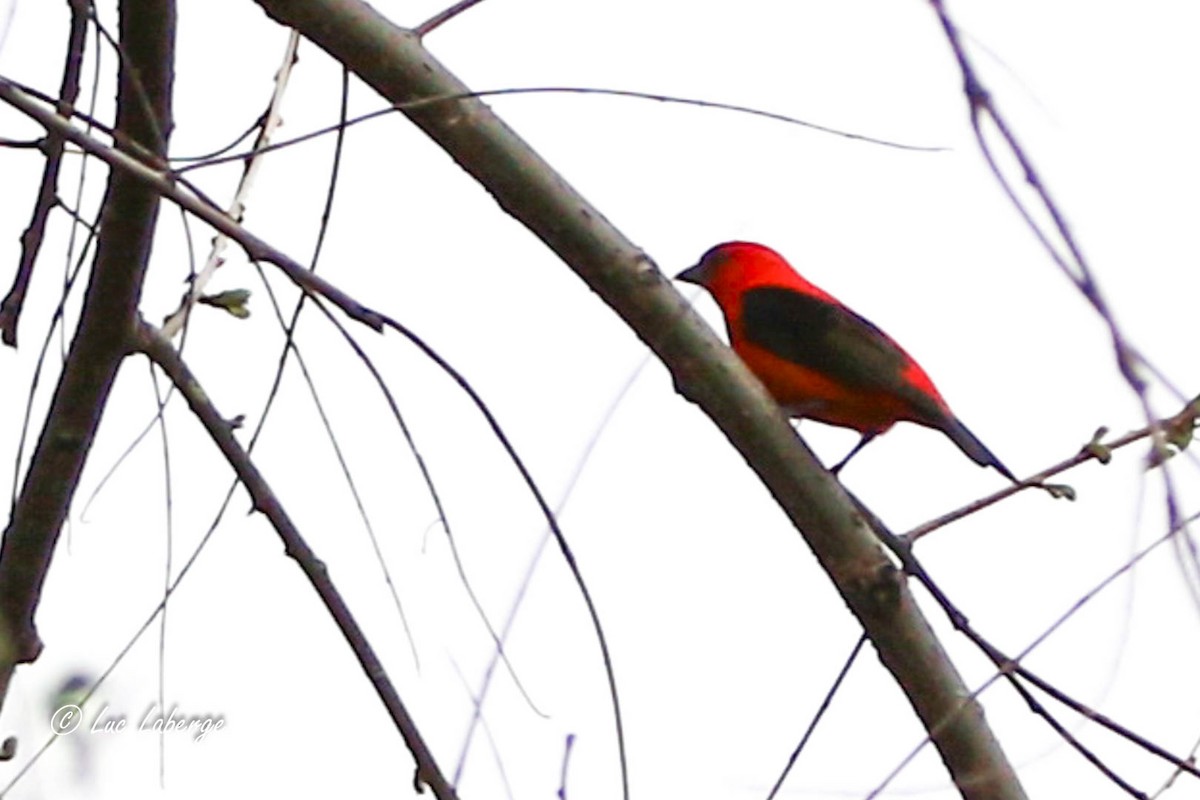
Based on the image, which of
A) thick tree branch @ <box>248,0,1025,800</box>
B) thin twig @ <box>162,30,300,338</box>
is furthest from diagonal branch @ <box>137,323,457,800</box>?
thick tree branch @ <box>248,0,1025,800</box>

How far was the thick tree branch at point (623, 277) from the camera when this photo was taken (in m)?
1.97

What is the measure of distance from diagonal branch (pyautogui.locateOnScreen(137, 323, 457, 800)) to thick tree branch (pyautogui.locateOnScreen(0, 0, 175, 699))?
62 mm

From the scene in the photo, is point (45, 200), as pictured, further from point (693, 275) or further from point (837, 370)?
point (693, 275)

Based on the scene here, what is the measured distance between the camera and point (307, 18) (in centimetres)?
198

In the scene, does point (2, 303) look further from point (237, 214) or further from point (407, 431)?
point (407, 431)

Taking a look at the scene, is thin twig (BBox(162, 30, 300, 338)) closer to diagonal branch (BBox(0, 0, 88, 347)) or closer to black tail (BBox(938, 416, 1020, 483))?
diagonal branch (BBox(0, 0, 88, 347))

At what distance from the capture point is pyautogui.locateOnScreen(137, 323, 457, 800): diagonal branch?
201cm

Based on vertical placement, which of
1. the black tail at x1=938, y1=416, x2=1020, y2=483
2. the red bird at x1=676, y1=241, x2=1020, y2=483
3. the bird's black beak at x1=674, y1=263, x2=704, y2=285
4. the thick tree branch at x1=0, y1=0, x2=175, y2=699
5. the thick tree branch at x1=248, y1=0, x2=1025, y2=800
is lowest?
the thick tree branch at x1=248, y1=0, x2=1025, y2=800

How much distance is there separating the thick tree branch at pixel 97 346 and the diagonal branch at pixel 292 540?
0.06 m

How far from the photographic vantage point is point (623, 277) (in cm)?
197

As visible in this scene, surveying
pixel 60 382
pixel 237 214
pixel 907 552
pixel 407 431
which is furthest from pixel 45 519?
pixel 907 552

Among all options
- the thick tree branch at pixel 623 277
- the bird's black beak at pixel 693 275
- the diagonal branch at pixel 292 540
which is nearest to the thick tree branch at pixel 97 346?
the diagonal branch at pixel 292 540

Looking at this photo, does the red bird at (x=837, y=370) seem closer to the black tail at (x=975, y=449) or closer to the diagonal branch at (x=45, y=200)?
the black tail at (x=975, y=449)

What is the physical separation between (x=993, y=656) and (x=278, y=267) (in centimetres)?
91
